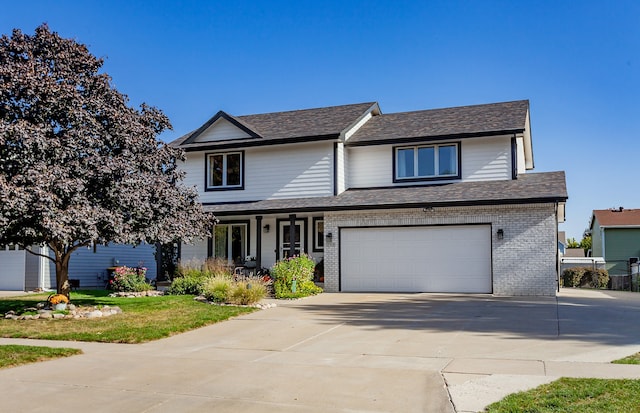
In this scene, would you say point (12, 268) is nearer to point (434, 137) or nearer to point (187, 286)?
point (187, 286)

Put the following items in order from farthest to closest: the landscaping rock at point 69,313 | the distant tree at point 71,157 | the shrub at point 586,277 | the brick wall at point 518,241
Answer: the shrub at point 586,277 < the brick wall at point 518,241 < the landscaping rock at point 69,313 < the distant tree at point 71,157

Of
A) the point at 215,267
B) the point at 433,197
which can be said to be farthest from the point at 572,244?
the point at 215,267

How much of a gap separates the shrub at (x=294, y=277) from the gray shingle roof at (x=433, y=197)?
83.7 inches

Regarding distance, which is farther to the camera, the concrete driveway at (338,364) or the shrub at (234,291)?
the shrub at (234,291)

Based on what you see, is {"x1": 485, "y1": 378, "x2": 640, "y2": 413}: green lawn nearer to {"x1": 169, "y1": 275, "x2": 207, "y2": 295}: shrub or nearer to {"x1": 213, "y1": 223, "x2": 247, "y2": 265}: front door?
{"x1": 169, "y1": 275, "x2": 207, "y2": 295}: shrub

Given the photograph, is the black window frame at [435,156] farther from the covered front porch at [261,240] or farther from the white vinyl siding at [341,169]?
the covered front porch at [261,240]

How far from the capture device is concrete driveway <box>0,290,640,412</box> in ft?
22.8

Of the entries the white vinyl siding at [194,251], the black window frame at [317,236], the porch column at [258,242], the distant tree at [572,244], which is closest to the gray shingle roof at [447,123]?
the black window frame at [317,236]

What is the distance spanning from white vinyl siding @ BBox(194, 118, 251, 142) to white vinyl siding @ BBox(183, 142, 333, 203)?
70 cm

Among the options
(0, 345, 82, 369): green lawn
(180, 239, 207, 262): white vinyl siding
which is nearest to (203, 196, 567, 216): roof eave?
(180, 239, 207, 262): white vinyl siding

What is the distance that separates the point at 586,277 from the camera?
2922 cm

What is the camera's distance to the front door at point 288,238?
2380 centimetres

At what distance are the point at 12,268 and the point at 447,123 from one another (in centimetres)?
1938

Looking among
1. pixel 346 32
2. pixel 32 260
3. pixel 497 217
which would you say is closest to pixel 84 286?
pixel 32 260
